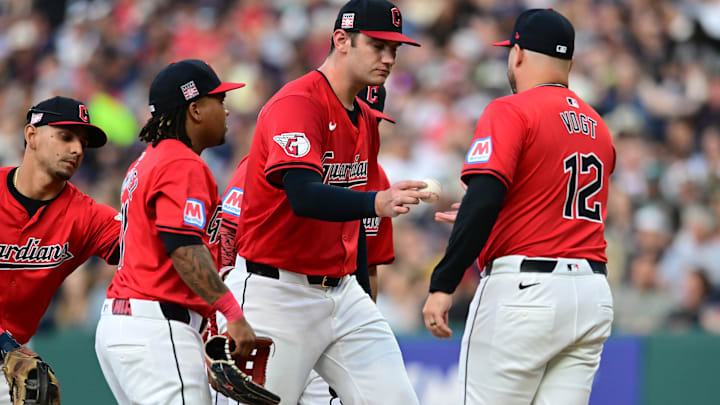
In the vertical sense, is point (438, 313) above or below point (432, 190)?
below

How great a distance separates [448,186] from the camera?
10148 mm

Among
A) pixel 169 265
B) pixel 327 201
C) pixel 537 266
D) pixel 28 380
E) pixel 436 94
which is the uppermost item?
pixel 436 94

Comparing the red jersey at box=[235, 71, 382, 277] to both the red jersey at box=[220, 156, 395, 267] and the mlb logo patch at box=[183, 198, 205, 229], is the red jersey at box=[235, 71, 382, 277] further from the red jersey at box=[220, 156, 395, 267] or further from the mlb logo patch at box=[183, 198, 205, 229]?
the red jersey at box=[220, 156, 395, 267]

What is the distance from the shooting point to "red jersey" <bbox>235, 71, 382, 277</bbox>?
172 inches

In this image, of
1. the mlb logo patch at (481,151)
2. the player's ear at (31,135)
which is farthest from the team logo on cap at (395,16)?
the player's ear at (31,135)

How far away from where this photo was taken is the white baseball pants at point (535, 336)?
4.20 meters

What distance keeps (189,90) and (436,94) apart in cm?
727

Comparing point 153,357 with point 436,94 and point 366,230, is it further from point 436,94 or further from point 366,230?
point 436,94

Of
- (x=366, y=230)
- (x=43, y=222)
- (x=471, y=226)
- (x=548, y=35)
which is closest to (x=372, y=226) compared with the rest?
(x=366, y=230)

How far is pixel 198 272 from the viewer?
4.13 m

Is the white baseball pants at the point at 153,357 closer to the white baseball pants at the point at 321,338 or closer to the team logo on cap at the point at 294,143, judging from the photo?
the white baseball pants at the point at 321,338

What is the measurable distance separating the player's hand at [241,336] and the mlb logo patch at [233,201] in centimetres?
145

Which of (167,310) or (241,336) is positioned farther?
(167,310)

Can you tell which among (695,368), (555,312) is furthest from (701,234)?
(555,312)
